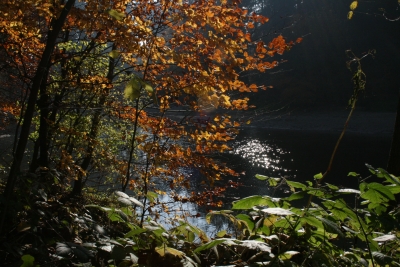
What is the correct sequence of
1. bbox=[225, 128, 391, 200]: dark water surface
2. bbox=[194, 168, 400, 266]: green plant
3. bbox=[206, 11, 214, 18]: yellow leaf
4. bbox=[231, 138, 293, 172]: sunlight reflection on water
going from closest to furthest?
1. bbox=[194, 168, 400, 266]: green plant
2. bbox=[206, 11, 214, 18]: yellow leaf
3. bbox=[225, 128, 391, 200]: dark water surface
4. bbox=[231, 138, 293, 172]: sunlight reflection on water

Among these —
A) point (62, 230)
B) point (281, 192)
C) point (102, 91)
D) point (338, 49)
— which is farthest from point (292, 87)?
point (62, 230)

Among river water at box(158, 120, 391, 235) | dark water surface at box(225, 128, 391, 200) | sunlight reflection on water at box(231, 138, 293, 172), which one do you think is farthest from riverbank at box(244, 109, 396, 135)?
sunlight reflection on water at box(231, 138, 293, 172)

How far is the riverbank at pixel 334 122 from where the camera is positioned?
3406 cm

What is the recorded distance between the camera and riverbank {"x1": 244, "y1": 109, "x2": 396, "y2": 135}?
112 ft

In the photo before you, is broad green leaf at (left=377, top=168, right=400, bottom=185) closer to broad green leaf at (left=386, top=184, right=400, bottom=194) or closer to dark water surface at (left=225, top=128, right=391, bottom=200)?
broad green leaf at (left=386, top=184, right=400, bottom=194)

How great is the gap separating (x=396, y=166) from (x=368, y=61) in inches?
1793

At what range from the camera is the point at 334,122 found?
3662cm

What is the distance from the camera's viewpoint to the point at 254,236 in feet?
5.98

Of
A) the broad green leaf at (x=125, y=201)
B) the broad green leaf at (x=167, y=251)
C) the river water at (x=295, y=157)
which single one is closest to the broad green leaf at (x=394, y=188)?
the broad green leaf at (x=167, y=251)

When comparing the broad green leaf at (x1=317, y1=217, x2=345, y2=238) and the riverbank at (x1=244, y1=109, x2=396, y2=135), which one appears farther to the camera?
the riverbank at (x1=244, y1=109, x2=396, y2=135)

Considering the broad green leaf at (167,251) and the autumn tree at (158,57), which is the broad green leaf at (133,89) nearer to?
the broad green leaf at (167,251)

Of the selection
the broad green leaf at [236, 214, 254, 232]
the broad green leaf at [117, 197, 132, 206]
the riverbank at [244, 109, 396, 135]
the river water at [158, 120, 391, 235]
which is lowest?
the river water at [158, 120, 391, 235]

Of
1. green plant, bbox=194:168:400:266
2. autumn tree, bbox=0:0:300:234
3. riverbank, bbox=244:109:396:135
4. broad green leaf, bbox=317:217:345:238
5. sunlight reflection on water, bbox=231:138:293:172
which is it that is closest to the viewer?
broad green leaf, bbox=317:217:345:238

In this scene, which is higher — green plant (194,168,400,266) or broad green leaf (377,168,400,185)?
broad green leaf (377,168,400,185)
